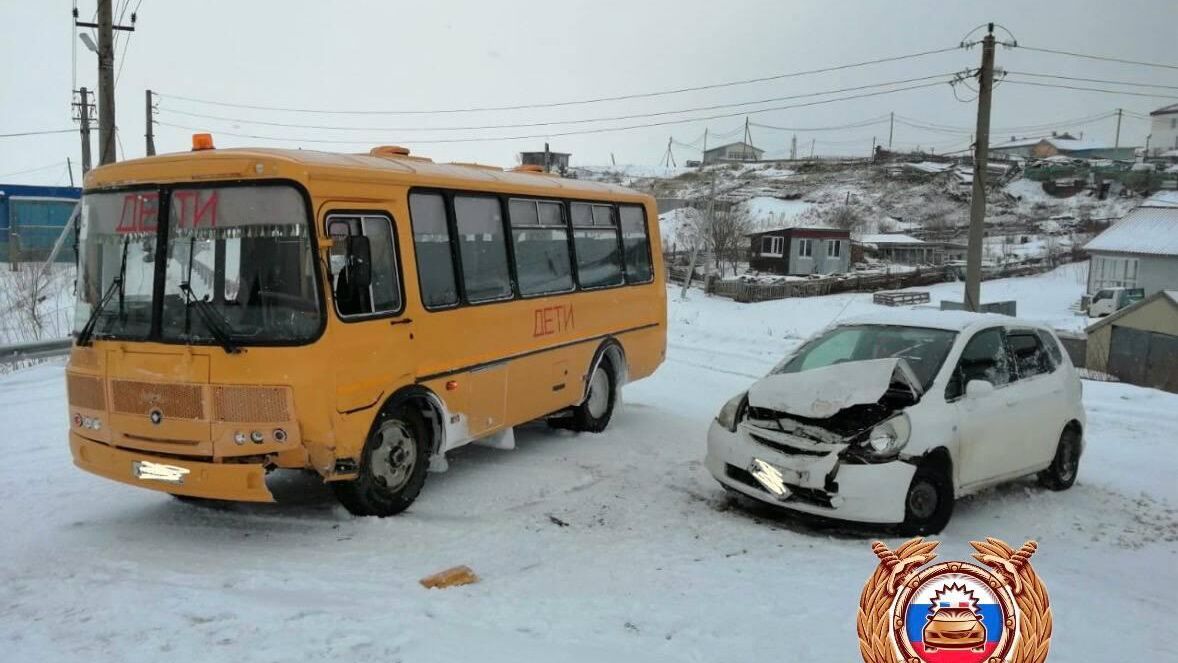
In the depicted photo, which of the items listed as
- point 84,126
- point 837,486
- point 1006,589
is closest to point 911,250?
point 84,126

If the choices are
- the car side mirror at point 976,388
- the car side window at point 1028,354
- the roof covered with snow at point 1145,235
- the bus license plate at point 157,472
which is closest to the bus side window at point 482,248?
the bus license plate at point 157,472

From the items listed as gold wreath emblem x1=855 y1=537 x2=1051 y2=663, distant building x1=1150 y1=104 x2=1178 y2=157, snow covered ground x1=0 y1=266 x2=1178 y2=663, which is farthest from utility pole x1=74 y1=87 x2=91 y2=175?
distant building x1=1150 y1=104 x2=1178 y2=157

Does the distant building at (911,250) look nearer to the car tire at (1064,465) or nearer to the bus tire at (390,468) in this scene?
the car tire at (1064,465)

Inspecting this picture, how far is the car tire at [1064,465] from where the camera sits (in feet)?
25.0

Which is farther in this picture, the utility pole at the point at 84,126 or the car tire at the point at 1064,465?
the utility pole at the point at 84,126

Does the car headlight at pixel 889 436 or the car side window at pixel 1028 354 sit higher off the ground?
the car side window at pixel 1028 354

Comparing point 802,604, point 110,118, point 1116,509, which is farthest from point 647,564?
point 110,118

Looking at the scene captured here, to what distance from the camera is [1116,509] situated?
7.26 meters

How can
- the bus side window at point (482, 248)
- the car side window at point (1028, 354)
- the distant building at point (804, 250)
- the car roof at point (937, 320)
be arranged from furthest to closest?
the distant building at point (804, 250), the bus side window at point (482, 248), the car side window at point (1028, 354), the car roof at point (937, 320)

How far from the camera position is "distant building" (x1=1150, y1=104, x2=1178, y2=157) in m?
96.9

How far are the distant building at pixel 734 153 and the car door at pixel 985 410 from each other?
104m

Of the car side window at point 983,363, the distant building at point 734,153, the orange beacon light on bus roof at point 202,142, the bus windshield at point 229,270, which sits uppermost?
the distant building at point 734,153

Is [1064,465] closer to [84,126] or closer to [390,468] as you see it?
[390,468]

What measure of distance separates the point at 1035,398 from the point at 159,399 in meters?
6.96
